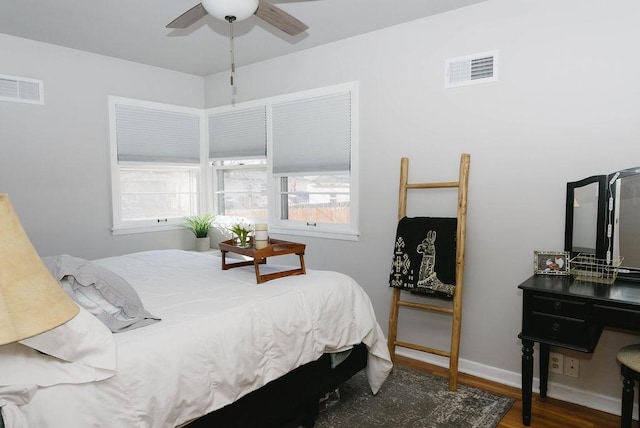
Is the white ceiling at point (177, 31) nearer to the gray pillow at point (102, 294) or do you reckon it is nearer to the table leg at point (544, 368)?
the gray pillow at point (102, 294)

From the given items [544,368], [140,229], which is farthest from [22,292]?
[140,229]

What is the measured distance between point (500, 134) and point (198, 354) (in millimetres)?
2245

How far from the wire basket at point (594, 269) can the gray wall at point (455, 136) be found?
20 centimetres

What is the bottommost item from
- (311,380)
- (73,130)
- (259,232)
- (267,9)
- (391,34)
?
(311,380)

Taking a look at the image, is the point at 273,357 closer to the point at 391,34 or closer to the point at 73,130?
the point at 391,34

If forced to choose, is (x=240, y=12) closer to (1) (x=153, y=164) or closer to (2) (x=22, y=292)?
(2) (x=22, y=292)

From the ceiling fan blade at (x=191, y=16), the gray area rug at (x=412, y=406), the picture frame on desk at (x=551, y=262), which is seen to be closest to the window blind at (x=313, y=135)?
the ceiling fan blade at (x=191, y=16)

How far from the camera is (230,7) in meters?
2.04

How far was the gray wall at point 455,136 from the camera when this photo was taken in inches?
96.0

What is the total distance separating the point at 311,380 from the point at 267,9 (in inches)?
75.1

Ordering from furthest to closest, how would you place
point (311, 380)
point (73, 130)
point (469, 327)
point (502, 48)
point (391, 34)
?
point (73, 130)
point (391, 34)
point (469, 327)
point (502, 48)
point (311, 380)

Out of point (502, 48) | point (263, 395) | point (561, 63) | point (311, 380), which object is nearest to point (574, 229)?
point (561, 63)

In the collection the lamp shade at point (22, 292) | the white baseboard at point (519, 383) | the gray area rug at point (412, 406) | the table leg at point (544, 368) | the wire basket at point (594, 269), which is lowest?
the gray area rug at point (412, 406)

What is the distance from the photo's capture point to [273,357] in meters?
1.91
